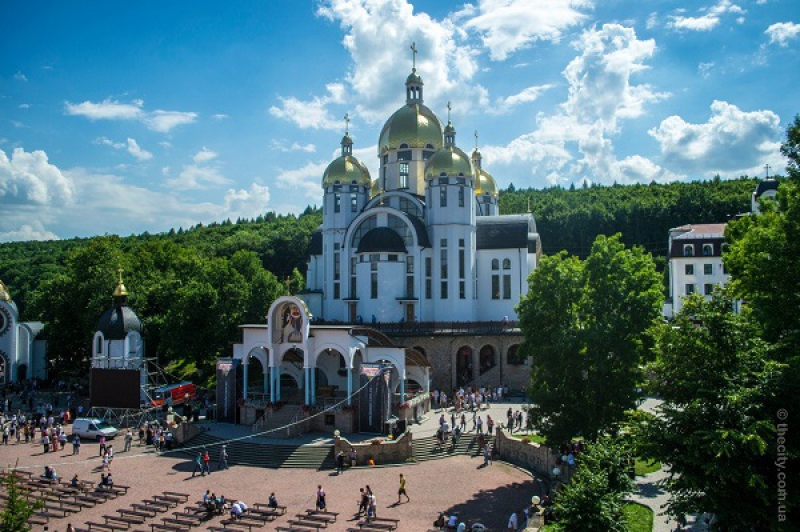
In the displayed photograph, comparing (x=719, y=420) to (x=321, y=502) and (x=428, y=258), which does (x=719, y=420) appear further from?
(x=428, y=258)

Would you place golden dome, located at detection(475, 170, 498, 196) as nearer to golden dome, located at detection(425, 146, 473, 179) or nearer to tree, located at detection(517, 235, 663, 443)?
golden dome, located at detection(425, 146, 473, 179)

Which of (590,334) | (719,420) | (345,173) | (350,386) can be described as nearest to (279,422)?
(350,386)

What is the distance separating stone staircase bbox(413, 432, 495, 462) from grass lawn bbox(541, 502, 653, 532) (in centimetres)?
1074

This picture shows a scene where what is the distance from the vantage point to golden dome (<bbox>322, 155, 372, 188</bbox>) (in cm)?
5378

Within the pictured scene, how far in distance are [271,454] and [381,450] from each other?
530 cm

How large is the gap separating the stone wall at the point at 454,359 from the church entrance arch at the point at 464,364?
0.96 m

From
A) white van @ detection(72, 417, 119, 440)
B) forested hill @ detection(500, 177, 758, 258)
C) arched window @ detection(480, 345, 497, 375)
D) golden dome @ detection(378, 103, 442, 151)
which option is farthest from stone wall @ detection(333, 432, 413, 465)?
forested hill @ detection(500, 177, 758, 258)

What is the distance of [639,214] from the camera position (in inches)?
3819

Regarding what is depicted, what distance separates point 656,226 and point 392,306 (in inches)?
2368

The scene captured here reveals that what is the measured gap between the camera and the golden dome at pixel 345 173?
176 feet

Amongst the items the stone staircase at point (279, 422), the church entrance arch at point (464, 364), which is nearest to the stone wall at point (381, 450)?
the stone staircase at point (279, 422)

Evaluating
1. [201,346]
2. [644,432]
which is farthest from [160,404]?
[644,432]

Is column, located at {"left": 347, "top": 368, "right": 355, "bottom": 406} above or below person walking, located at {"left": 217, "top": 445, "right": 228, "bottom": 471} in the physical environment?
above

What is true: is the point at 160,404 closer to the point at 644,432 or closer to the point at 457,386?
the point at 457,386
